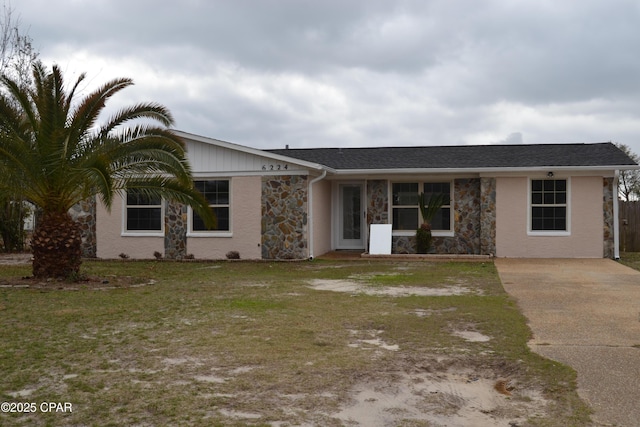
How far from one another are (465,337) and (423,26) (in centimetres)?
979

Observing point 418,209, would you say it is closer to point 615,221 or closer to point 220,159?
point 615,221

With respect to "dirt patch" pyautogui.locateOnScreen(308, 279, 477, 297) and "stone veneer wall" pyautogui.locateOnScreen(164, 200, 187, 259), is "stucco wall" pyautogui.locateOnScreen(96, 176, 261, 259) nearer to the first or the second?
"stone veneer wall" pyautogui.locateOnScreen(164, 200, 187, 259)

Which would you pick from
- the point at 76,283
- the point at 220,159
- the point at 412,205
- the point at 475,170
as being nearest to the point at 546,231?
the point at 475,170

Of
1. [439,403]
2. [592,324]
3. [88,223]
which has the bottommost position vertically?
[439,403]

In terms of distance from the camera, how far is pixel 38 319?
8008 millimetres

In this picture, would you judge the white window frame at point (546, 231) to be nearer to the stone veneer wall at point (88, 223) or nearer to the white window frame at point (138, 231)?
the white window frame at point (138, 231)

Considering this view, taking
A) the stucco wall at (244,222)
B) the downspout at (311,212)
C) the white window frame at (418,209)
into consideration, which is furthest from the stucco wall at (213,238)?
the white window frame at (418,209)

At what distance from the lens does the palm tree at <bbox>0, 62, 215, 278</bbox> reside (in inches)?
446

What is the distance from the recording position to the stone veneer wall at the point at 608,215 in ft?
56.2

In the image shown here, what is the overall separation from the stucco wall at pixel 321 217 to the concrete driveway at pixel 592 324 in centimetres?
524

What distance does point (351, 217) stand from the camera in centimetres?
1984

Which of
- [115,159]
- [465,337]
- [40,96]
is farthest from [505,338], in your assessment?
[40,96]

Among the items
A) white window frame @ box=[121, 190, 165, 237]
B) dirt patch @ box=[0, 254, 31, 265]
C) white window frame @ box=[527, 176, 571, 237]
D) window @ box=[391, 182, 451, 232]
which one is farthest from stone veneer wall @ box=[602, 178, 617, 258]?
dirt patch @ box=[0, 254, 31, 265]

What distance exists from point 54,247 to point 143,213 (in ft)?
20.4
